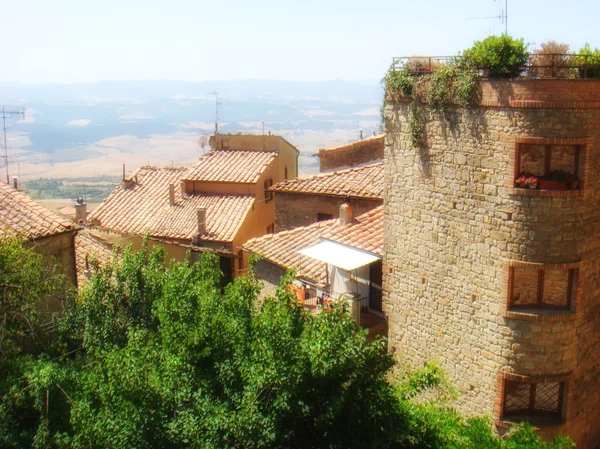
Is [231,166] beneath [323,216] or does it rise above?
above

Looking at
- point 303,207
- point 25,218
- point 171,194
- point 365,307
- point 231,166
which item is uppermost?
point 231,166

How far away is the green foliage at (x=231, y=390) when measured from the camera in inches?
403

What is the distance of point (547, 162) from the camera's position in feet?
43.4

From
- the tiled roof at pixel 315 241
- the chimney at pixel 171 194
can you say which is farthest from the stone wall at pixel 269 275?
the chimney at pixel 171 194

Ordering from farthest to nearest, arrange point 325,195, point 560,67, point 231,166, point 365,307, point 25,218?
point 231,166
point 325,195
point 365,307
point 25,218
point 560,67

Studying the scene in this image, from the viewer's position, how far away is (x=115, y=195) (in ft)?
111

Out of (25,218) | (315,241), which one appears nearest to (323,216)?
(315,241)

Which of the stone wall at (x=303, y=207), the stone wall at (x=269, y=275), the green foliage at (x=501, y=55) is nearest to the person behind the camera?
the green foliage at (x=501, y=55)

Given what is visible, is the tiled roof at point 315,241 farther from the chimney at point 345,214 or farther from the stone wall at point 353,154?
the stone wall at point 353,154

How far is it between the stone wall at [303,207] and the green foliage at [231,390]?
11339 millimetres

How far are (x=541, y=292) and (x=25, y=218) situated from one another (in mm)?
12440

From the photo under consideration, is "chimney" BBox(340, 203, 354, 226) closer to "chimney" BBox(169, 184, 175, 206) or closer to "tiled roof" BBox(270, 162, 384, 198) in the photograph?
"tiled roof" BBox(270, 162, 384, 198)

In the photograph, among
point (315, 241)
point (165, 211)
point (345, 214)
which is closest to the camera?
point (345, 214)

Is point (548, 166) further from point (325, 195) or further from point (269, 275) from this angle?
point (325, 195)
